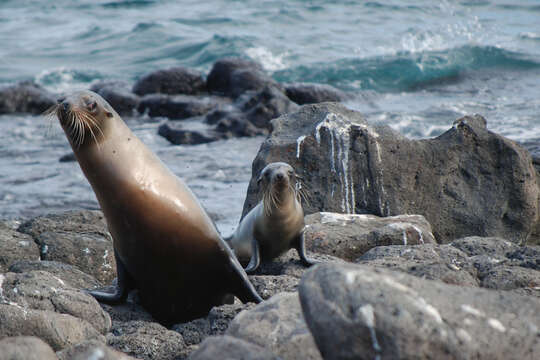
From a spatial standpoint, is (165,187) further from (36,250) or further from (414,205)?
(414,205)

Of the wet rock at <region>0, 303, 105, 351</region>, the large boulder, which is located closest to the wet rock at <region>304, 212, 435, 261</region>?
the large boulder

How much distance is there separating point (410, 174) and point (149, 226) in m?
3.61

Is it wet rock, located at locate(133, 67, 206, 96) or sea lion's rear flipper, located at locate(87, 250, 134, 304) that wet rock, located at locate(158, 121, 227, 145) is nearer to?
wet rock, located at locate(133, 67, 206, 96)

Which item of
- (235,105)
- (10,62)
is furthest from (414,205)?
(10,62)

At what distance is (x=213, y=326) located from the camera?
4250 mm

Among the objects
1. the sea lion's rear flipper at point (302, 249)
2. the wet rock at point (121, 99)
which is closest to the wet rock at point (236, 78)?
the wet rock at point (121, 99)

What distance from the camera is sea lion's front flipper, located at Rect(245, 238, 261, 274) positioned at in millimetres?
6168

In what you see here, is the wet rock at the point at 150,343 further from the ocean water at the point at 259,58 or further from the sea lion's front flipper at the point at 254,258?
the ocean water at the point at 259,58

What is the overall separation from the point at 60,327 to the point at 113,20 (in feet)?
89.3

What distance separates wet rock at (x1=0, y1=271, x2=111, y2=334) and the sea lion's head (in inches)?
40.0

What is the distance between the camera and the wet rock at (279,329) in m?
→ 3.18

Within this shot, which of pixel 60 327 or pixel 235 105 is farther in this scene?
pixel 235 105

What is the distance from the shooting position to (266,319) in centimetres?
343

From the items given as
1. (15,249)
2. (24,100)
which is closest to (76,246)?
(15,249)
